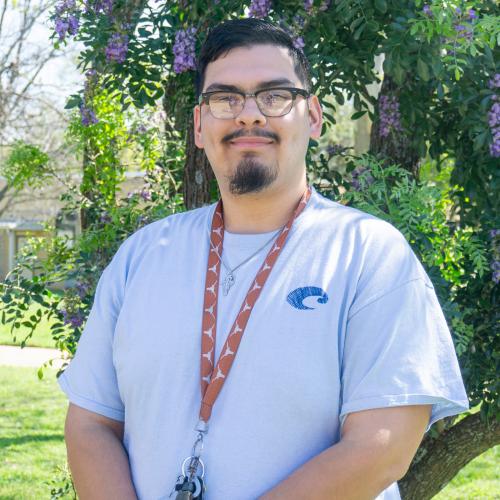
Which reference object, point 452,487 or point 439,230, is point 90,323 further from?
point 452,487

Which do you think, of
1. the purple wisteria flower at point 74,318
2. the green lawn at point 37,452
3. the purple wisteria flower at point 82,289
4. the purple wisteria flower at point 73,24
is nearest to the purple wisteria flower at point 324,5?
the purple wisteria flower at point 73,24

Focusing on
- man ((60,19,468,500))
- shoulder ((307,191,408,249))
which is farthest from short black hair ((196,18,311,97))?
shoulder ((307,191,408,249))

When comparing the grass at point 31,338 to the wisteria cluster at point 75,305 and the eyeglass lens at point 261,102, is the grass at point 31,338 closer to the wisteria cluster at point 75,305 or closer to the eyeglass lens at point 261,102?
the wisteria cluster at point 75,305

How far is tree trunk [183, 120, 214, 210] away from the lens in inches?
159

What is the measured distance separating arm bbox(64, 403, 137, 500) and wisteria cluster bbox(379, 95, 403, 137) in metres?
2.04

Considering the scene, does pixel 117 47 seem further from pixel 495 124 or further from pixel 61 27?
pixel 495 124

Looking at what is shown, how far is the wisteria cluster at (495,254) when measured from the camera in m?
3.16

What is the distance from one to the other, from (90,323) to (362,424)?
2.64 ft

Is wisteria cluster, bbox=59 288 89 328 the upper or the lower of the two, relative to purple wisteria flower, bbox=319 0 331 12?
lower

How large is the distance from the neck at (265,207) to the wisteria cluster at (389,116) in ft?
5.33

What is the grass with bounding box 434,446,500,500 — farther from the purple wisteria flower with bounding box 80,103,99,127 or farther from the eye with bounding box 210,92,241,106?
the eye with bounding box 210,92,241,106

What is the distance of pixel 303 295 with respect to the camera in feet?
6.39

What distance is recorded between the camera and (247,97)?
2.12m

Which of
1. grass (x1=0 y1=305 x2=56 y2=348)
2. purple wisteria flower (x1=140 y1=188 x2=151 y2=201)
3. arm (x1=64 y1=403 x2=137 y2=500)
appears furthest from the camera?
grass (x1=0 y1=305 x2=56 y2=348)
